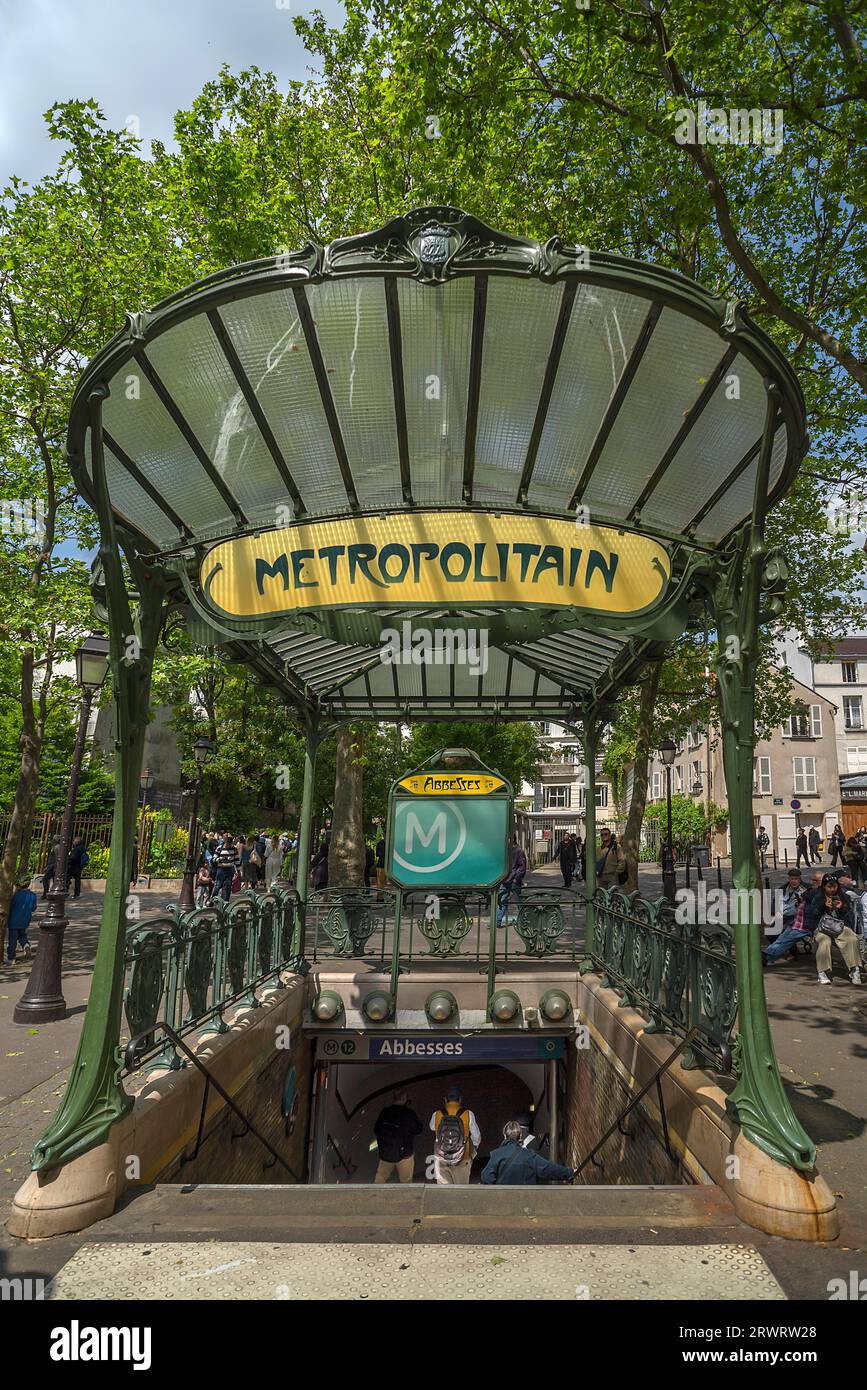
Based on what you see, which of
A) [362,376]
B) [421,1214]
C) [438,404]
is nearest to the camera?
[421,1214]

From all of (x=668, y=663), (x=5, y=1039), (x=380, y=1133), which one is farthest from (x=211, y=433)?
(x=668, y=663)

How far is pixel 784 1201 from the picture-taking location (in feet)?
13.2

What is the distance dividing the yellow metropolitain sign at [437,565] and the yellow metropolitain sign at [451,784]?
4.93m

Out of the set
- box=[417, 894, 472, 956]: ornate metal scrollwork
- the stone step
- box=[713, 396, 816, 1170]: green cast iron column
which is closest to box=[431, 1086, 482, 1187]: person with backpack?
box=[417, 894, 472, 956]: ornate metal scrollwork

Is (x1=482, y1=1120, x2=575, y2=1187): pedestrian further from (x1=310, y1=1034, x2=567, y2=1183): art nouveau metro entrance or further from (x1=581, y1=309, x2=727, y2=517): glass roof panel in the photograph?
(x1=581, y1=309, x2=727, y2=517): glass roof panel

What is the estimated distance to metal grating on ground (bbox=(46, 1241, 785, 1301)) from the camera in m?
3.39

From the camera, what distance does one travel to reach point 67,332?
13.4 metres

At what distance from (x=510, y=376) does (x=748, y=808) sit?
3218mm

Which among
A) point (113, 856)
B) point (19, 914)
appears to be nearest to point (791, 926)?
point (113, 856)

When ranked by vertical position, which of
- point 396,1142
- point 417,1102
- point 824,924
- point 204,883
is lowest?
point 417,1102

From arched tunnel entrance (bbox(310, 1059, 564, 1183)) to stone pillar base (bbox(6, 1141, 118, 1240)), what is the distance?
589 centimetres

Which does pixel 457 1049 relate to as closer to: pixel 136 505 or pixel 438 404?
pixel 136 505
